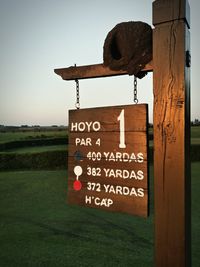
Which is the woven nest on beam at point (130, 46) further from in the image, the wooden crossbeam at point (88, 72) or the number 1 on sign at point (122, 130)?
the number 1 on sign at point (122, 130)

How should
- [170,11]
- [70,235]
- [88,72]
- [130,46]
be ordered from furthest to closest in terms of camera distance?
[70,235]
[88,72]
[130,46]
[170,11]

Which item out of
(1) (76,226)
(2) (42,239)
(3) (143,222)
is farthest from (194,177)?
(2) (42,239)

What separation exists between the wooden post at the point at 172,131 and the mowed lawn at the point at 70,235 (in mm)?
2302

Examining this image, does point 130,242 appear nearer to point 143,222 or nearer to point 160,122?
point 143,222

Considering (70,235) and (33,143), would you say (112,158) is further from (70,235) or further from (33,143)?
(33,143)

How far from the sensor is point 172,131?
185 cm

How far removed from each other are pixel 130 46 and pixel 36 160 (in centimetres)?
1490

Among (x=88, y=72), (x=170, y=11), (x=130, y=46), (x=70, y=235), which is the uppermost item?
(x=170, y=11)

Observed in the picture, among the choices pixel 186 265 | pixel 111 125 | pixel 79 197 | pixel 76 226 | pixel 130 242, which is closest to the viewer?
pixel 186 265

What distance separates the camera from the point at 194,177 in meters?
11.4

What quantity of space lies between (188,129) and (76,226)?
4.29 meters

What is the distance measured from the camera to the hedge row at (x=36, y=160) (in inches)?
636

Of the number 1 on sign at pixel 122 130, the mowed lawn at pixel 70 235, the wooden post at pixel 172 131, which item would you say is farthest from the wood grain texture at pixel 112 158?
the mowed lawn at pixel 70 235

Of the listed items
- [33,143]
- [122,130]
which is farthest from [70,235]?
[33,143]
